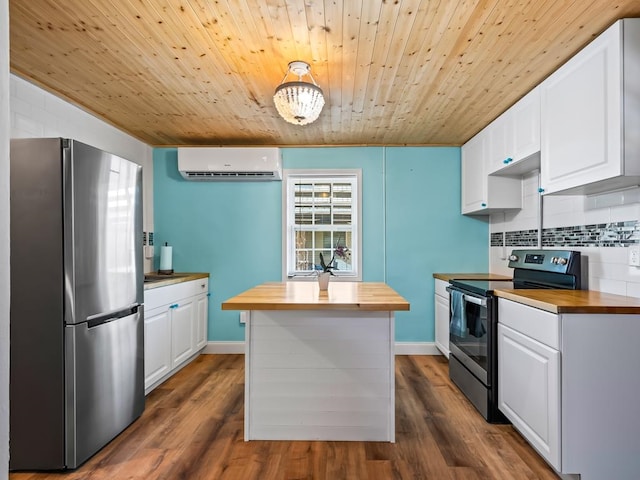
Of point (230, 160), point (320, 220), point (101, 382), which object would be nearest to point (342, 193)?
point (320, 220)

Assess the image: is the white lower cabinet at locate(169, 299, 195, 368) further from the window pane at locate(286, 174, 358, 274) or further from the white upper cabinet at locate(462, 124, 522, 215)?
the white upper cabinet at locate(462, 124, 522, 215)

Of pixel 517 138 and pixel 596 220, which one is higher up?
pixel 517 138

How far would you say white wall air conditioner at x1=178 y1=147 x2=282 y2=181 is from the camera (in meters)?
3.84

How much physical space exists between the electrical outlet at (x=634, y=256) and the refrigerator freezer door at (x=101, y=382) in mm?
2984

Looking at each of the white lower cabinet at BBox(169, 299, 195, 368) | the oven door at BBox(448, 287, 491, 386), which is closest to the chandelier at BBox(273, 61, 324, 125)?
the oven door at BBox(448, 287, 491, 386)

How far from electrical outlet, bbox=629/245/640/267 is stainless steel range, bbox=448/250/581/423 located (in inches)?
13.7

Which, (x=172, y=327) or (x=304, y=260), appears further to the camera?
(x=304, y=260)

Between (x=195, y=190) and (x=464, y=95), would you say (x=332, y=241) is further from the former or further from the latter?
(x=464, y=95)

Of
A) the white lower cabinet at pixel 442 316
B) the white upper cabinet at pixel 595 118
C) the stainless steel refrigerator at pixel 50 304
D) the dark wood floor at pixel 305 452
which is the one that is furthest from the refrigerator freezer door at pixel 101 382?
the white upper cabinet at pixel 595 118

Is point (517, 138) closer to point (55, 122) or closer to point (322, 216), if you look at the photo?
point (322, 216)

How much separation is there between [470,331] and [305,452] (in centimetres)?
147

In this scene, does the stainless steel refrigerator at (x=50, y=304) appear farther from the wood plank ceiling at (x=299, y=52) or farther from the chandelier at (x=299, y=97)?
the chandelier at (x=299, y=97)

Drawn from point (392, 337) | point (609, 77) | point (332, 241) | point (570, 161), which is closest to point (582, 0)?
point (609, 77)

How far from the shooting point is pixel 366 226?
407cm
